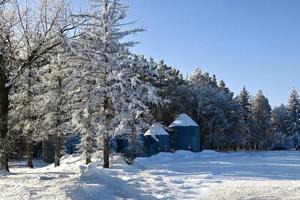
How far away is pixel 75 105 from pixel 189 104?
39.9 m

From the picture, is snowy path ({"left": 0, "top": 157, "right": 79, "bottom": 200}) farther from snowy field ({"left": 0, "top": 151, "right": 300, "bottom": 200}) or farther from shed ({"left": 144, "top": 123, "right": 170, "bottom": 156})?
shed ({"left": 144, "top": 123, "right": 170, "bottom": 156})

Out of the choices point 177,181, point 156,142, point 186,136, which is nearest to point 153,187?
point 177,181

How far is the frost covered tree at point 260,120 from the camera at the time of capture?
80.1 meters

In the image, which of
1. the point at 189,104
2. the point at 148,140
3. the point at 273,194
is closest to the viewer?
the point at 273,194

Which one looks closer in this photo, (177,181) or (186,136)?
(177,181)

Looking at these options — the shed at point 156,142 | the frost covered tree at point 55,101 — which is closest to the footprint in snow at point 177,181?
the frost covered tree at point 55,101

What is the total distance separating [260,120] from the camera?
8112cm

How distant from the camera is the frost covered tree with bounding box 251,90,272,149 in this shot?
80125 mm

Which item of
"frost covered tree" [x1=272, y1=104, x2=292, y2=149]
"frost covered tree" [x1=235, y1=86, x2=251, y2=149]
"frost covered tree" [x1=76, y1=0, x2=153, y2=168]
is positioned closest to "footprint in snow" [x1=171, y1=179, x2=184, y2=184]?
"frost covered tree" [x1=76, y1=0, x2=153, y2=168]

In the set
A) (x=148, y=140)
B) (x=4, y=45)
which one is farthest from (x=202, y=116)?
(x=4, y=45)

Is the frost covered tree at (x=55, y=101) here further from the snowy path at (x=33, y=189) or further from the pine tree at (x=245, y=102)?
the pine tree at (x=245, y=102)

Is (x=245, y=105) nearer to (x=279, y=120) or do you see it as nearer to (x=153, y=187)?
(x=279, y=120)

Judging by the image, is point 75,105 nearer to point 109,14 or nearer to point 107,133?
point 107,133

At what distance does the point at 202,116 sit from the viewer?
65.9 m
